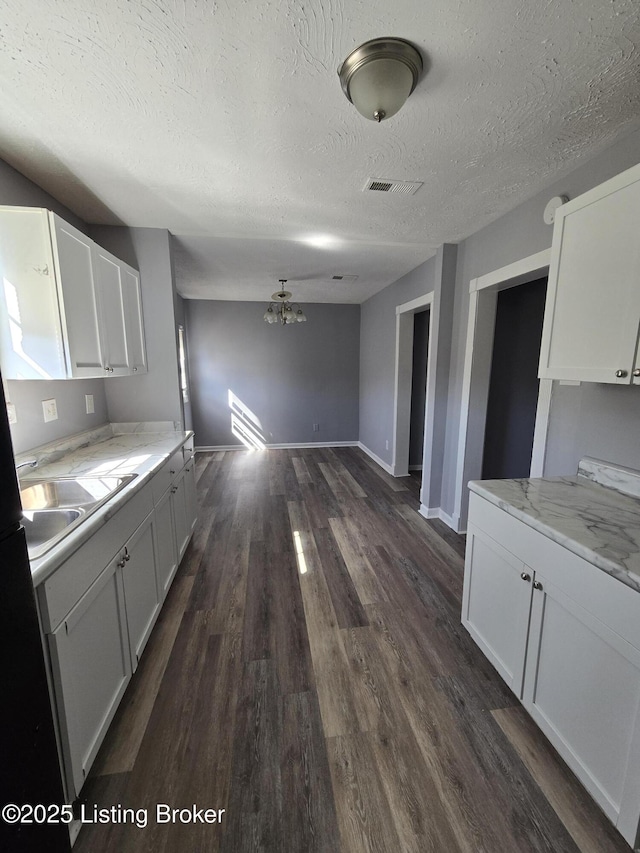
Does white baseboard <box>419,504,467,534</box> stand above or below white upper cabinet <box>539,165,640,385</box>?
below

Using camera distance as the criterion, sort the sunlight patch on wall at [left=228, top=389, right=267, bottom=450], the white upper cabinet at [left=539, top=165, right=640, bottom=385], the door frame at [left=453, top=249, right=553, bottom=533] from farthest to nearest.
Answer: the sunlight patch on wall at [left=228, top=389, right=267, bottom=450]
the door frame at [left=453, top=249, right=553, bottom=533]
the white upper cabinet at [left=539, top=165, right=640, bottom=385]

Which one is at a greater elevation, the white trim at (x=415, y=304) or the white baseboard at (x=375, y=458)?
the white trim at (x=415, y=304)

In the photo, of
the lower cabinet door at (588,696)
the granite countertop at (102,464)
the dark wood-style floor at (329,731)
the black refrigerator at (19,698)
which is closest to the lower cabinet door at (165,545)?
the dark wood-style floor at (329,731)

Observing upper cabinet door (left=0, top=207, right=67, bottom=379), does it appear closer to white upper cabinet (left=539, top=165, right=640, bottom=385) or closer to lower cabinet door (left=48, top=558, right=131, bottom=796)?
lower cabinet door (left=48, top=558, right=131, bottom=796)

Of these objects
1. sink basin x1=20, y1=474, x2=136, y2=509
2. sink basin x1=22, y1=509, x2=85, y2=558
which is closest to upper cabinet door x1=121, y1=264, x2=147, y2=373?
sink basin x1=20, y1=474, x2=136, y2=509

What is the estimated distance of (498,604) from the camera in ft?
5.03

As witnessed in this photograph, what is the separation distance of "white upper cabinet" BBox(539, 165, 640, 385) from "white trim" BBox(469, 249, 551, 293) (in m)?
0.58

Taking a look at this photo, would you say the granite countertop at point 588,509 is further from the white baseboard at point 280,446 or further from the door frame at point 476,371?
the white baseboard at point 280,446

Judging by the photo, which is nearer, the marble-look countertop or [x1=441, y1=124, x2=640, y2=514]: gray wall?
the marble-look countertop

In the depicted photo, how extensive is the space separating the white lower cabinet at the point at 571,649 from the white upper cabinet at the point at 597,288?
75cm

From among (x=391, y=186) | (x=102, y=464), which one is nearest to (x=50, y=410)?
(x=102, y=464)

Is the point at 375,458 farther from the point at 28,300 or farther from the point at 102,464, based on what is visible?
the point at 28,300

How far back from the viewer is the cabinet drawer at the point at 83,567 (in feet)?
3.11

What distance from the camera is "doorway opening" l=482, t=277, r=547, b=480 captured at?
3234 mm
